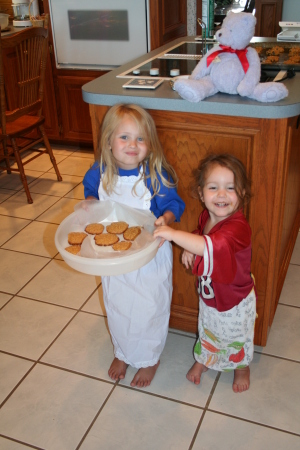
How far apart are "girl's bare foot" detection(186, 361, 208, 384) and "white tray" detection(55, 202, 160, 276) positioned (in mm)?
522

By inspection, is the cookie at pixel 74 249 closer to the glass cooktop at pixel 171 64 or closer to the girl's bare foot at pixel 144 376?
the girl's bare foot at pixel 144 376

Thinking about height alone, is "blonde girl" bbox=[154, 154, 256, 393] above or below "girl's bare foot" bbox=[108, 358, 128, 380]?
above

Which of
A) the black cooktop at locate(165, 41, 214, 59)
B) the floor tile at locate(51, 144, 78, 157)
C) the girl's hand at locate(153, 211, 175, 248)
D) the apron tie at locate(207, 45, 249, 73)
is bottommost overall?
the floor tile at locate(51, 144, 78, 157)

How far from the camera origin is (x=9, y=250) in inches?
94.3

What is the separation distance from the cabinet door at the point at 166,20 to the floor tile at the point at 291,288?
1.79 metres

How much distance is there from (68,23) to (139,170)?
223 cm

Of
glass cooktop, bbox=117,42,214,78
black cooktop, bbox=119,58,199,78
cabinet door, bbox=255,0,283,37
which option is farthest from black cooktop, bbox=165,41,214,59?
cabinet door, bbox=255,0,283,37

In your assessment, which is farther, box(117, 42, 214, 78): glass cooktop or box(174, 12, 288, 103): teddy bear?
box(117, 42, 214, 78): glass cooktop

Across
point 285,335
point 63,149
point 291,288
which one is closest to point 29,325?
point 285,335

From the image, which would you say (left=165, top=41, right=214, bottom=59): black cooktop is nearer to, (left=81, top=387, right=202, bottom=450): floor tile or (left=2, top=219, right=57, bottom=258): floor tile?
(left=2, top=219, right=57, bottom=258): floor tile

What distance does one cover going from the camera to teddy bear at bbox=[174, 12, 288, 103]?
4.27ft

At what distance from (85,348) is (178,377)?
1.23ft

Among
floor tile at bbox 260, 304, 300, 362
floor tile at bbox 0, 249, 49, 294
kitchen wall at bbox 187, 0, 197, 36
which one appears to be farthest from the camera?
kitchen wall at bbox 187, 0, 197, 36

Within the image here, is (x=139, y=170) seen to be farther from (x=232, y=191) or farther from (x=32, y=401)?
(x=32, y=401)
